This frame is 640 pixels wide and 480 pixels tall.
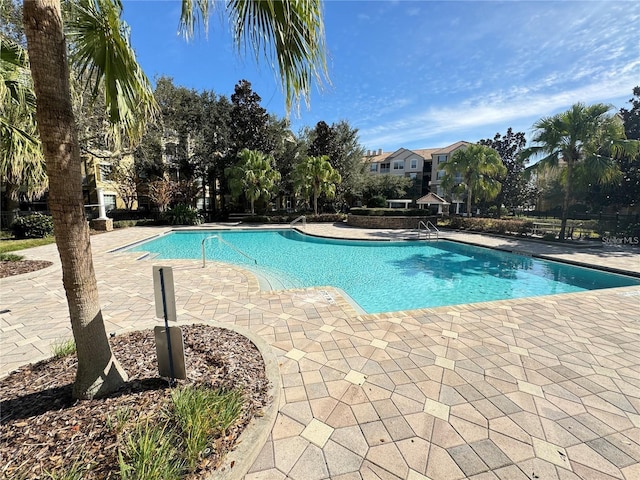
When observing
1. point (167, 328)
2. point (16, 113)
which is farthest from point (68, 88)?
point (16, 113)

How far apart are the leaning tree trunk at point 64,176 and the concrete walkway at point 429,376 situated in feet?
5.11

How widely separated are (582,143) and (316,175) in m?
14.7

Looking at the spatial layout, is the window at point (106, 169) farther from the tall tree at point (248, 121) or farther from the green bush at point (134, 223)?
the tall tree at point (248, 121)

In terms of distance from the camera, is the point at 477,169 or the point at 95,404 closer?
the point at 95,404

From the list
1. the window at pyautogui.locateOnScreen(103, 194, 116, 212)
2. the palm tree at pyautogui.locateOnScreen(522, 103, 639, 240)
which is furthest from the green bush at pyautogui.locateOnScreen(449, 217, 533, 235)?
the window at pyautogui.locateOnScreen(103, 194, 116, 212)

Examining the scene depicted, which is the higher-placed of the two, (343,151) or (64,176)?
(343,151)

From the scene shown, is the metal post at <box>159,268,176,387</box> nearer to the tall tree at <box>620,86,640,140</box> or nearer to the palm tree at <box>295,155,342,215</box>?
the palm tree at <box>295,155,342,215</box>

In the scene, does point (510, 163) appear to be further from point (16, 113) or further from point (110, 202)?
point (110, 202)

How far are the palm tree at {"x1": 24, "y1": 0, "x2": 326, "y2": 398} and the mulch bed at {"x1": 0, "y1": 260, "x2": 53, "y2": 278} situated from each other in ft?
23.0

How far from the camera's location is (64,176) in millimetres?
1825

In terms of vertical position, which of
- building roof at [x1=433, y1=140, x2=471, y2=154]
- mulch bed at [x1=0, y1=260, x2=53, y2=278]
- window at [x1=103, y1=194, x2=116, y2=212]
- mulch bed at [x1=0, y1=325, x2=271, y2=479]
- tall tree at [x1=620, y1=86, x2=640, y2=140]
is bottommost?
mulch bed at [x1=0, y1=325, x2=271, y2=479]

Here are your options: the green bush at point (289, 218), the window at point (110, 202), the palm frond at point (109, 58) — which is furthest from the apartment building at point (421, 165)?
the palm frond at point (109, 58)

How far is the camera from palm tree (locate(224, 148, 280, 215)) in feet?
67.1

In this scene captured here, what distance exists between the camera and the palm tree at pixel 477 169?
1746cm
